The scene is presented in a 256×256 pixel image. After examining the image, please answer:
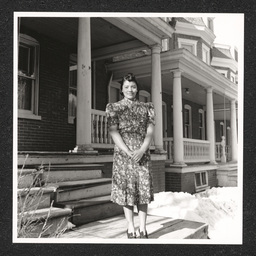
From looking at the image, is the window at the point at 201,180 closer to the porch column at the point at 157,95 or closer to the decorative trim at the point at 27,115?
the porch column at the point at 157,95

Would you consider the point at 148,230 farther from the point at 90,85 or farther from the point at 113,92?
the point at 113,92

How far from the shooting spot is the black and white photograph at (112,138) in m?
3.08

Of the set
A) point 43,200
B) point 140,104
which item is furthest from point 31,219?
point 140,104

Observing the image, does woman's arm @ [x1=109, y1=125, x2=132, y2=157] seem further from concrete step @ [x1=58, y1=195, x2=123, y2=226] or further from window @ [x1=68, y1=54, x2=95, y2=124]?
window @ [x1=68, y1=54, x2=95, y2=124]

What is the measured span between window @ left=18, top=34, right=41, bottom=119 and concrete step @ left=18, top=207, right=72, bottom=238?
10.7 ft

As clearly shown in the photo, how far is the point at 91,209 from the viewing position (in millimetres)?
3588

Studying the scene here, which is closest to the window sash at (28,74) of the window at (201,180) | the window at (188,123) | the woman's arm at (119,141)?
the woman's arm at (119,141)

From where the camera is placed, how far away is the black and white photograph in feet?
10.1

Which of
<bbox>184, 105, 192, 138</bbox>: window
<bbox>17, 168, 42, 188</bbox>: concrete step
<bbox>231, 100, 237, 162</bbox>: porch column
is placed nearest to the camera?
<bbox>17, 168, 42, 188</bbox>: concrete step

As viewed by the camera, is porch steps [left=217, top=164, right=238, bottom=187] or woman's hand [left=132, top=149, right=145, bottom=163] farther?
porch steps [left=217, top=164, right=238, bottom=187]

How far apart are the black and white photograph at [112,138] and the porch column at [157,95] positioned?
0.08 ft

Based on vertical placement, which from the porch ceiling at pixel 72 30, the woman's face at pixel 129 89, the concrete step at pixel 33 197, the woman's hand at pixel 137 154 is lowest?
the concrete step at pixel 33 197

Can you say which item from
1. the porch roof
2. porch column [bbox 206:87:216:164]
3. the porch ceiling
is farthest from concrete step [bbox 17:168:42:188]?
porch column [bbox 206:87:216:164]
